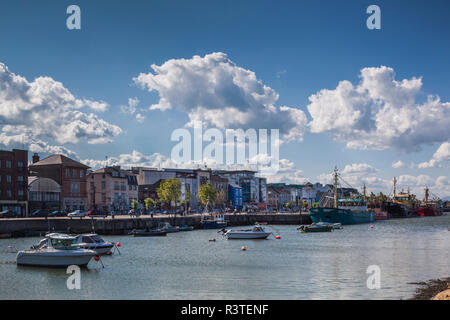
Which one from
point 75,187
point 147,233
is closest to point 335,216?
point 75,187

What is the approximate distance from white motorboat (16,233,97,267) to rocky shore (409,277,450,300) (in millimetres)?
27238

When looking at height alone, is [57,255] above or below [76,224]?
above

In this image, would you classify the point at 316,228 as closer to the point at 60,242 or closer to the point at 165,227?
the point at 165,227

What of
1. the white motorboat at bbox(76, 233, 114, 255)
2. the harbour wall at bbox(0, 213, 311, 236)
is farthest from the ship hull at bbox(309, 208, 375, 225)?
the white motorboat at bbox(76, 233, 114, 255)

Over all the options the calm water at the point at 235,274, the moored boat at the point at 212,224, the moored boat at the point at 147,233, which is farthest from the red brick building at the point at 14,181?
the calm water at the point at 235,274

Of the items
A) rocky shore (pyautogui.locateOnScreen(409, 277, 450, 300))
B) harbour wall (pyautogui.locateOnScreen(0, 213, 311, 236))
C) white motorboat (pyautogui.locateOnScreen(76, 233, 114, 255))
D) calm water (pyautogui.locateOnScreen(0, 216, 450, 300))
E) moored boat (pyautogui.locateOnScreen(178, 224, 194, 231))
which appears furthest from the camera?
moored boat (pyautogui.locateOnScreen(178, 224, 194, 231))

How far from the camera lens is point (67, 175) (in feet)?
413

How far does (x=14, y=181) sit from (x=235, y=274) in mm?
79511

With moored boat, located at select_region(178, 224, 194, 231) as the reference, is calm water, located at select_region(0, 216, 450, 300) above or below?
above

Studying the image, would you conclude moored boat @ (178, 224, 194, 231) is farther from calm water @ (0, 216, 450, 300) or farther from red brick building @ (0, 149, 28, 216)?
calm water @ (0, 216, 450, 300)

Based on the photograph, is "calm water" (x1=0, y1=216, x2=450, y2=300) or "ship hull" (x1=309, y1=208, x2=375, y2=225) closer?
"calm water" (x1=0, y1=216, x2=450, y2=300)

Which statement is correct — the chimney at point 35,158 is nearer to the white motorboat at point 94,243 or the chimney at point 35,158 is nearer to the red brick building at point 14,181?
the red brick building at point 14,181

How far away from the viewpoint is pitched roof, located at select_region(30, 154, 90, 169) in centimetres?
12594

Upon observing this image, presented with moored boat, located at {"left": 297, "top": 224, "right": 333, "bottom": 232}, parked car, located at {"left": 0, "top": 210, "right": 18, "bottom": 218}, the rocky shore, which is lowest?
moored boat, located at {"left": 297, "top": 224, "right": 333, "bottom": 232}
